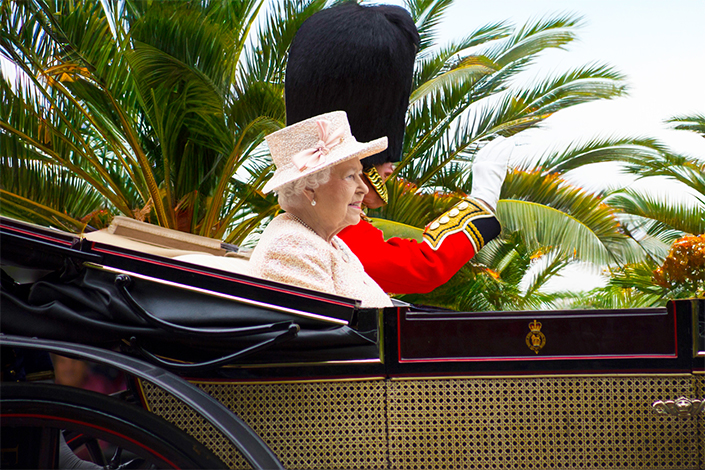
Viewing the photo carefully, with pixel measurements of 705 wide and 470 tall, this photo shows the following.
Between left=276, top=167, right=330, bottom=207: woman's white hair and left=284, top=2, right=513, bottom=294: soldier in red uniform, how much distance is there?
52 centimetres

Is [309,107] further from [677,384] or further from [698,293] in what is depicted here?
[698,293]

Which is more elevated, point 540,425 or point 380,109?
point 380,109

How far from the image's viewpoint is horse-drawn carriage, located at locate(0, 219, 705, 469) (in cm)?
123

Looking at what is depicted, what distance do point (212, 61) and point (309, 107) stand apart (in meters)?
2.46

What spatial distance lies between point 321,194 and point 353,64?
2.44 feet

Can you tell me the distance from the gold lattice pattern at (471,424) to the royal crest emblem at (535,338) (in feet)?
0.23

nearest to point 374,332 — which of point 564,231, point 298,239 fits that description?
point 298,239

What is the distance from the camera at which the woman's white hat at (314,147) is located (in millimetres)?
1548

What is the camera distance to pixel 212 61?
4305 mm

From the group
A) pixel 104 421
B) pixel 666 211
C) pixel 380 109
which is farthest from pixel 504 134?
pixel 104 421

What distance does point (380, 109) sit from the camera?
7.54 ft

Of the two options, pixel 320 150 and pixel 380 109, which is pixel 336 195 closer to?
pixel 320 150

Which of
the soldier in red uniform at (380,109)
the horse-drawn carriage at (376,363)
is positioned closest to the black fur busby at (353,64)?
the soldier in red uniform at (380,109)

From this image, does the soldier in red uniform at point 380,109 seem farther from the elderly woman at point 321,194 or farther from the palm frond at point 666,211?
the palm frond at point 666,211
